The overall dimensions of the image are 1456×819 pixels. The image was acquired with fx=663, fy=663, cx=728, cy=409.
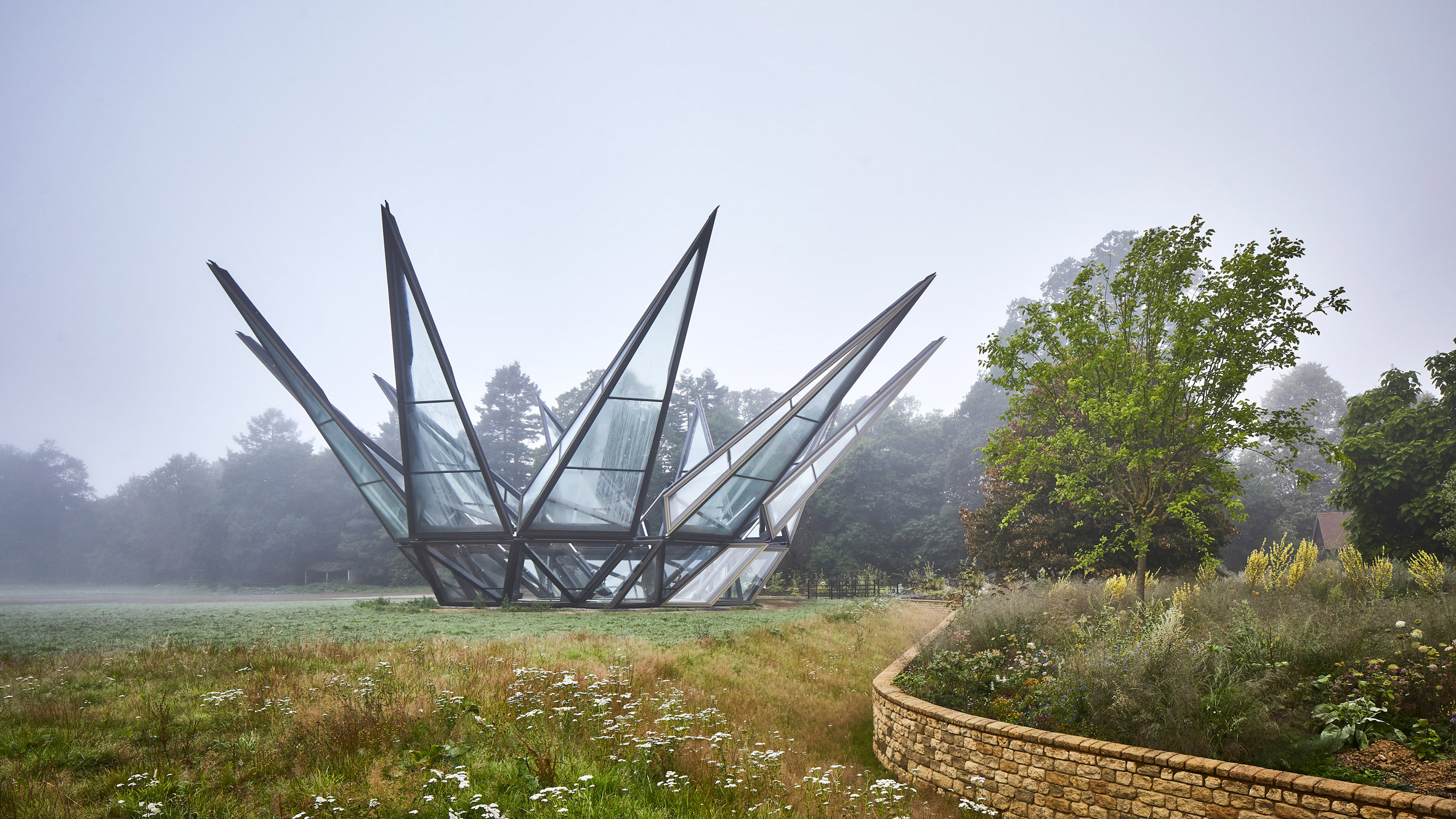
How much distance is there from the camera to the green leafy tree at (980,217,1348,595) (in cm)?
928

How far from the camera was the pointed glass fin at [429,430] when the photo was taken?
49.2 ft

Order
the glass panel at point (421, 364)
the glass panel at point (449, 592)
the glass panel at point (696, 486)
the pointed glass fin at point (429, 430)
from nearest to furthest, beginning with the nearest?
the pointed glass fin at point (429, 430), the glass panel at point (421, 364), the glass panel at point (696, 486), the glass panel at point (449, 592)

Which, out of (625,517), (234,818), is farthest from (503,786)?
(625,517)

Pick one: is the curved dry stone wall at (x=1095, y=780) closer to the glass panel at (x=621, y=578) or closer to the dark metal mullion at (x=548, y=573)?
the glass panel at (x=621, y=578)

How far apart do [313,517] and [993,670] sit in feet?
172

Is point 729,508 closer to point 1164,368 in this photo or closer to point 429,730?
point 1164,368

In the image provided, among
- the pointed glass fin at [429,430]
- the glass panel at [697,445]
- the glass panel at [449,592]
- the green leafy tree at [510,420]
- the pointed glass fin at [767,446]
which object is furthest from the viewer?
the green leafy tree at [510,420]

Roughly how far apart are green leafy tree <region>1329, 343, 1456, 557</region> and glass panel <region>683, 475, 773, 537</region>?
47.6ft

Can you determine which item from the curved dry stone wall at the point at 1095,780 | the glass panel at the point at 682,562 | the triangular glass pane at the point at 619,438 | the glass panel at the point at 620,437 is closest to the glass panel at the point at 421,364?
the triangular glass pane at the point at 619,438

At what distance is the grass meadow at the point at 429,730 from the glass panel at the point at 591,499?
7.28 metres

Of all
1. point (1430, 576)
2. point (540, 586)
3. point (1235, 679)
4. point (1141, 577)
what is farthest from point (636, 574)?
point (1430, 576)

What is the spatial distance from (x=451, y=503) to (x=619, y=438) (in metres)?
4.83

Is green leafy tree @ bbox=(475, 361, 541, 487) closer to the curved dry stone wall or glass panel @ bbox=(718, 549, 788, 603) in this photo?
glass panel @ bbox=(718, 549, 788, 603)

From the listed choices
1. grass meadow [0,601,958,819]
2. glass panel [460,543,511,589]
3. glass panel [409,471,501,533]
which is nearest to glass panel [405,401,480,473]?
glass panel [409,471,501,533]
